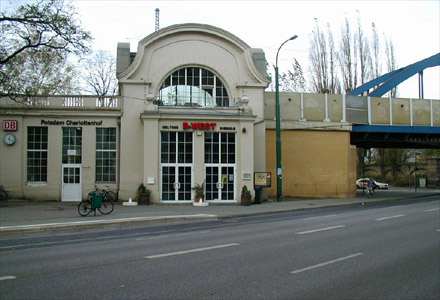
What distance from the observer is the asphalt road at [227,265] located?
6703 mm

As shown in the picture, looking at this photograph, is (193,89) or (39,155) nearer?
(39,155)

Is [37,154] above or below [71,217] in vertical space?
above

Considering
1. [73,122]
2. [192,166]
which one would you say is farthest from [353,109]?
[73,122]

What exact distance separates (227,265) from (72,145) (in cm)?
2068

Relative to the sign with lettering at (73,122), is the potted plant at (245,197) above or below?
below

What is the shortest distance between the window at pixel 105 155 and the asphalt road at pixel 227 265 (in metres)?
13.2

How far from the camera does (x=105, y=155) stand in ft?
88.8

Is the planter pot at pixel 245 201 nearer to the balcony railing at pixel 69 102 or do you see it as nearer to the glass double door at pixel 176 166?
the glass double door at pixel 176 166

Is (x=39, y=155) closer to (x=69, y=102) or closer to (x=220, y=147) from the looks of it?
(x=69, y=102)

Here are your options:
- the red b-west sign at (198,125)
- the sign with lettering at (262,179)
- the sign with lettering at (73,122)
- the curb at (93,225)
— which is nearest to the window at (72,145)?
the sign with lettering at (73,122)

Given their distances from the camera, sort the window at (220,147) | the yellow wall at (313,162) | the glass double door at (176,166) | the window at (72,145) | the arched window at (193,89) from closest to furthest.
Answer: the glass double door at (176,166)
the window at (220,147)
the window at (72,145)
the arched window at (193,89)
the yellow wall at (313,162)

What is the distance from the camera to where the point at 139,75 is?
27.1 m

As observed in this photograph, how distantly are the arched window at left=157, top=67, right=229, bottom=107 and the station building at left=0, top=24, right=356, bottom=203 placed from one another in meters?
0.06

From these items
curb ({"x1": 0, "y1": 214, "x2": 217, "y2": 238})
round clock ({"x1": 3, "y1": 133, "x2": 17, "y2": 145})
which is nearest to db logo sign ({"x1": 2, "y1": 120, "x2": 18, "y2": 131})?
round clock ({"x1": 3, "y1": 133, "x2": 17, "y2": 145})
